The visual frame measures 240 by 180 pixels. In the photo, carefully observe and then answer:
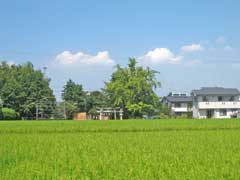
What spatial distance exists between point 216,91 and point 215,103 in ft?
8.09

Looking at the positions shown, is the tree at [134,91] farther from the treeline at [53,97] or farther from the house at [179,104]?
the house at [179,104]

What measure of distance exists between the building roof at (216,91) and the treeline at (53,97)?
6960 mm

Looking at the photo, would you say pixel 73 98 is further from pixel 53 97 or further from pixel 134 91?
pixel 134 91

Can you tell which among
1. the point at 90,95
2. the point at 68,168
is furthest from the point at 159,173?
the point at 90,95

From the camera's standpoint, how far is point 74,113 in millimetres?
68500

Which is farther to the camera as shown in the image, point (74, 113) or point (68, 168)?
point (74, 113)

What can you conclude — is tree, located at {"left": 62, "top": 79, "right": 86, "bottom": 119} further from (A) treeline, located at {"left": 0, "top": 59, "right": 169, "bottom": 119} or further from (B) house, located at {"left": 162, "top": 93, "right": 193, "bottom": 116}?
(B) house, located at {"left": 162, "top": 93, "right": 193, "bottom": 116}

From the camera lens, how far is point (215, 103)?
68.6m

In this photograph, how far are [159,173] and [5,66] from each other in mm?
69428

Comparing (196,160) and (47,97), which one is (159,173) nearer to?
(196,160)

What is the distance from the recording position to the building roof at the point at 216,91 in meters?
69.1

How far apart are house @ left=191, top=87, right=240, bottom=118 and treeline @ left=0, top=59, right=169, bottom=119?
6306 mm

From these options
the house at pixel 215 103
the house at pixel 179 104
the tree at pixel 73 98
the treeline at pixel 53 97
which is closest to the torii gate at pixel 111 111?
the treeline at pixel 53 97

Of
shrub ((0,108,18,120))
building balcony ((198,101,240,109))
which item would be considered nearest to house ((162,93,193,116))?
building balcony ((198,101,240,109))
